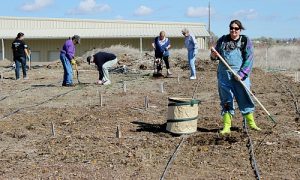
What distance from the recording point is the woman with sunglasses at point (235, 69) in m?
7.30

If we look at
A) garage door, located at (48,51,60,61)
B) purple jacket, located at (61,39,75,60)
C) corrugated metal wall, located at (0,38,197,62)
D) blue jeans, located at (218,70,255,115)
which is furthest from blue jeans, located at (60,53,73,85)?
garage door, located at (48,51,60,61)

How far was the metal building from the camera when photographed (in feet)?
124

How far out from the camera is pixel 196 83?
14.7 metres

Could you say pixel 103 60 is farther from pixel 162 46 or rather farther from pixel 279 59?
pixel 279 59

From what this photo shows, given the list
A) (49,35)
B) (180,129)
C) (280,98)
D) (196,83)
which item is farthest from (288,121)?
(49,35)

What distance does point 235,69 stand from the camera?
741cm

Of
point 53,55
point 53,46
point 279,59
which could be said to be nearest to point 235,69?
point 279,59

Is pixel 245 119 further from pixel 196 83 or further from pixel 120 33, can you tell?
pixel 120 33

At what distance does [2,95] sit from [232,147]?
8.09m

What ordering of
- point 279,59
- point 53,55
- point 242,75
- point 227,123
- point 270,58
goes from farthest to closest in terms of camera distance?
point 53,55, point 270,58, point 279,59, point 227,123, point 242,75

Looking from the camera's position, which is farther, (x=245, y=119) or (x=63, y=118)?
(x=63, y=118)

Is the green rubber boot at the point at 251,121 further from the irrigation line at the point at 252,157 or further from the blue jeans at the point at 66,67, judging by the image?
the blue jeans at the point at 66,67

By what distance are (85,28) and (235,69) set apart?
110 ft

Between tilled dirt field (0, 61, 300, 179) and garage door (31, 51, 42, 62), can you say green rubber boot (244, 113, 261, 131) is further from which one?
garage door (31, 51, 42, 62)
